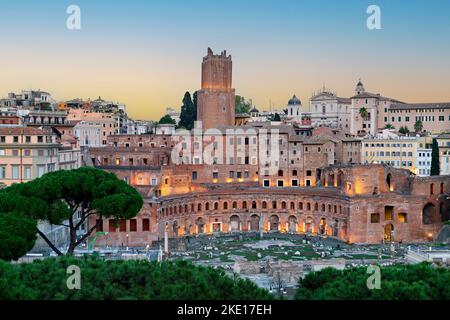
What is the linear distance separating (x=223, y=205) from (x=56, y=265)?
1701 inches

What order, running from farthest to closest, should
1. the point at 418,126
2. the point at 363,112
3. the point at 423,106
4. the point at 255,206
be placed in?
the point at 423,106 → the point at 363,112 → the point at 418,126 → the point at 255,206

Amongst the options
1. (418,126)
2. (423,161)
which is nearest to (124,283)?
(423,161)

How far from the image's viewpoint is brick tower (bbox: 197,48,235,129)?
78.9 m

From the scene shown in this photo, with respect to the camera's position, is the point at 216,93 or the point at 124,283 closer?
the point at 124,283

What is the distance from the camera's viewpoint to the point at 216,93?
79.1 metres

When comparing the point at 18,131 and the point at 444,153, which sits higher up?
the point at 18,131

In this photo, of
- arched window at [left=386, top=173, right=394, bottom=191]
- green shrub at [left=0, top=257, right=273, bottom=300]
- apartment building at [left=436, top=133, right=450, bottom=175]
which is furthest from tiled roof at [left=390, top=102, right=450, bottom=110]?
green shrub at [left=0, top=257, right=273, bottom=300]

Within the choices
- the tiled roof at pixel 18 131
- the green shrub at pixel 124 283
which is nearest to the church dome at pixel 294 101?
the tiled roof at pixel 18 131

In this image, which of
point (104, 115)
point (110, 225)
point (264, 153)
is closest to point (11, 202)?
point (110, 225)

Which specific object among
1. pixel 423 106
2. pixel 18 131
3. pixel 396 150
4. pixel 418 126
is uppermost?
pixel 423 106

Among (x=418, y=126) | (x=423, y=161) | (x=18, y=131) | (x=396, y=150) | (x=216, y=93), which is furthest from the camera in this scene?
(x=418, y=126)

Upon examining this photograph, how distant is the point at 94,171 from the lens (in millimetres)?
40031

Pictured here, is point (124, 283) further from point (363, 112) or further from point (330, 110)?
point (330, 110)
